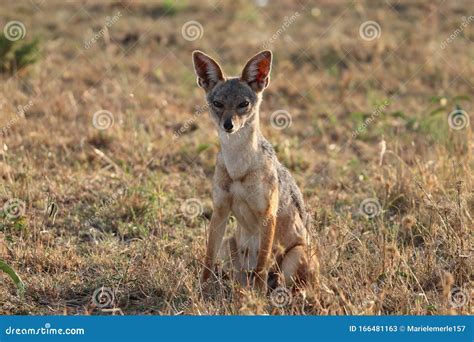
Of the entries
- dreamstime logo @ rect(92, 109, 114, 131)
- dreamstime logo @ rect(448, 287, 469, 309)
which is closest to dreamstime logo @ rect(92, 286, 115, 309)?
dreamstime logo @ rect(448, 287, 469, 309)

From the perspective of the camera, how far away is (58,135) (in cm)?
1090

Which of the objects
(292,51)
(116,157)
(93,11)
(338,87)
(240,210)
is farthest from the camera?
(93,11)

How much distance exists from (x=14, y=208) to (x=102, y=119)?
336 cm

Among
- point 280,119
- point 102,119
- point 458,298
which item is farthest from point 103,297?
point 280,119

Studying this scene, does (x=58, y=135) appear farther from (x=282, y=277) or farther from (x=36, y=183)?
(x=282, y=277)

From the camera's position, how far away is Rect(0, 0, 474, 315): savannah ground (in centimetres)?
692

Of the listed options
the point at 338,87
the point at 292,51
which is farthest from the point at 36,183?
the point at 292,51

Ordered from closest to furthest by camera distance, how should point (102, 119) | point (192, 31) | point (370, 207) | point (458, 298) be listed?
point (458, 298)
point (370, 207)
point (102, 119)
point (192, 31)

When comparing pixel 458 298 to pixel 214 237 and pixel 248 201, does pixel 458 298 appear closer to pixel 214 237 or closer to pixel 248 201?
pixel 248 201

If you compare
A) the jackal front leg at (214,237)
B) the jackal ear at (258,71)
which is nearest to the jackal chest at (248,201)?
the jackal front leg at (214,237)

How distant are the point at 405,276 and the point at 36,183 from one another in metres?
4.40

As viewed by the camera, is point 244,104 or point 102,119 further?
point 102,119

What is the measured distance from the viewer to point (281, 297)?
675 centimetres

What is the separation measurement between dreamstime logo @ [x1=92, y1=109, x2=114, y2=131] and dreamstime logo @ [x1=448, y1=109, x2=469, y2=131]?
15.1ft
